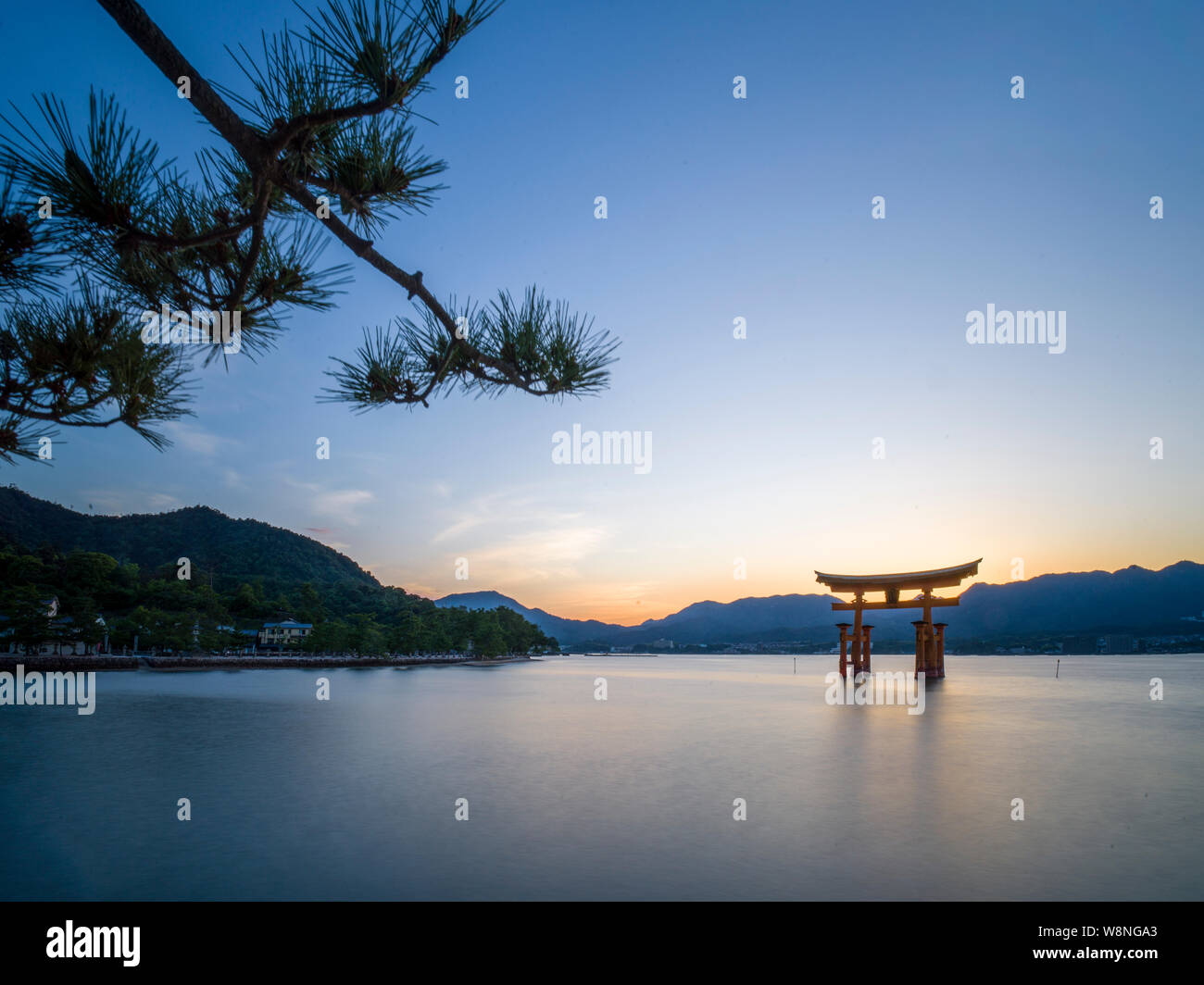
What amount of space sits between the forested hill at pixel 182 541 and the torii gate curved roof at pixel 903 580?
70.1 metres

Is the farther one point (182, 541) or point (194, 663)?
point (182, 541)

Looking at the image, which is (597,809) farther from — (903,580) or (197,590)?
(197,590)

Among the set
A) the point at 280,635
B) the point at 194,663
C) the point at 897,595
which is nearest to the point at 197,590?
the point at 280,635

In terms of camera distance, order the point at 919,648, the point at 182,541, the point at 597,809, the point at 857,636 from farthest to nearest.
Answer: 1. the point at 182,541
2. the point at 919,648
3. the point at 857,636
4. the point at 597,809

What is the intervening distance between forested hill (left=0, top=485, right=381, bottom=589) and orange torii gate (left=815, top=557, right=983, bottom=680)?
6956 centimetres

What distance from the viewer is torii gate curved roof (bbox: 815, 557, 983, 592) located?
97.5 ft

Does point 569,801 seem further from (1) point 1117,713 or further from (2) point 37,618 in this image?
(2) point 37,618

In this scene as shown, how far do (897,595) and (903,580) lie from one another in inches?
62.5

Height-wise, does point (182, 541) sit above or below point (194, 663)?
above

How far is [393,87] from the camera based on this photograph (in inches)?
86.2

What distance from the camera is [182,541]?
83.2m
